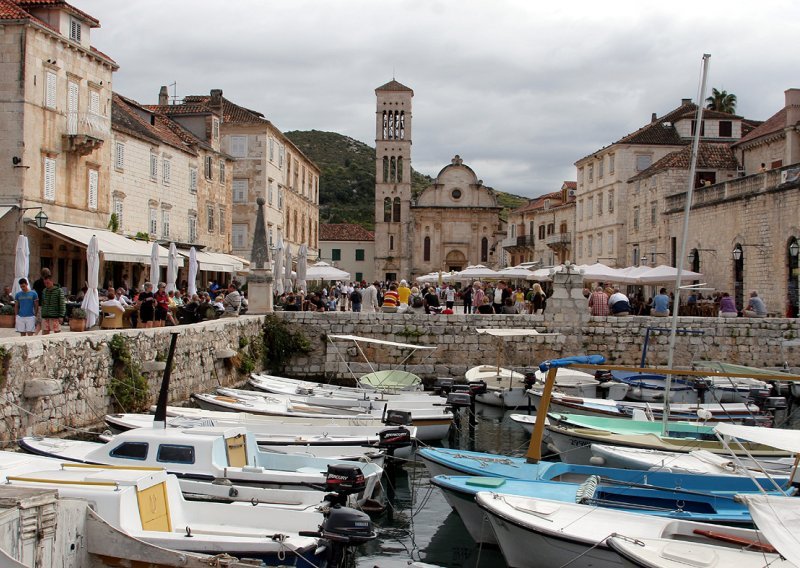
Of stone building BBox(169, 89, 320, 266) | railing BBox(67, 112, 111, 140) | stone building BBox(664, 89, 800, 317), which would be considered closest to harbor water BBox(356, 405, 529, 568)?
stone building BBox(664, 89, 800, 317)

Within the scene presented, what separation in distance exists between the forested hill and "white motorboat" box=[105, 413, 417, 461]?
98667 millimetres

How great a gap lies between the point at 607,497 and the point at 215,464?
5188 mm

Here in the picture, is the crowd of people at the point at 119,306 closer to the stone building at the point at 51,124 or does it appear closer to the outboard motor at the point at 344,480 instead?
the stone building at the point at 51,124

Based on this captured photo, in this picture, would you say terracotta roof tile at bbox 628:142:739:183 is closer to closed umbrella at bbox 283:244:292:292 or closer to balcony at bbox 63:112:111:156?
closed umbrella at bbox 283:244:292:292

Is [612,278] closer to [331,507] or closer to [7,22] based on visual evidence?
[7,22]

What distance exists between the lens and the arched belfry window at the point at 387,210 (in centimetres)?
8306

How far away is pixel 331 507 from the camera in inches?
398

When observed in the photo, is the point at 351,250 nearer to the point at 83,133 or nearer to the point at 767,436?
the point at 83,133

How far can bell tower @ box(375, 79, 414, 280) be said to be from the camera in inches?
3246

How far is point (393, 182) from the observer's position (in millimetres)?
83562

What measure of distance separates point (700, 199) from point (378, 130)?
4843 cm

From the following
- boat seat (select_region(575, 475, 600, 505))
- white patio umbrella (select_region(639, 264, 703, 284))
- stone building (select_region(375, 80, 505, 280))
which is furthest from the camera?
stone building (select_region(375, 80, 505, 280))

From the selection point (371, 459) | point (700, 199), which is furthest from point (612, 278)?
point (371, 459)

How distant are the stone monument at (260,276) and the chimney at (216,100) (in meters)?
22.9
